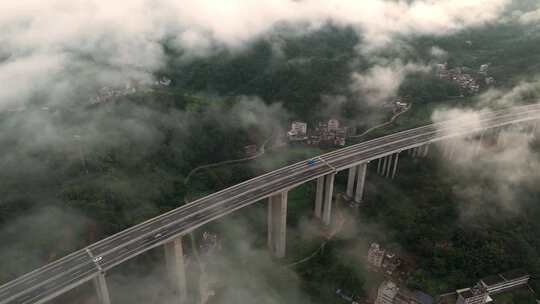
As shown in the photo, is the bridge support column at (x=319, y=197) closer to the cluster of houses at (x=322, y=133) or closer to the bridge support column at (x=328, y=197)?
the bridge support column at (x=328, y=197)

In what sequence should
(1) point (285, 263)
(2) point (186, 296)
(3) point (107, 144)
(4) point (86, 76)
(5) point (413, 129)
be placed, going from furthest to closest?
1. (4) point (86, 76)
2. (5) point (413, 129)
3. (3) point (107, 144)
4. (1) point (285, 263)
5. (2) point (186, 296)

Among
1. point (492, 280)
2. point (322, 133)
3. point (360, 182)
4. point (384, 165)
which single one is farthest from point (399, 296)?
point (322, 133)

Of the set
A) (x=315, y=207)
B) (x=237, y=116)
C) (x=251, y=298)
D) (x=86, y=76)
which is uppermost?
(x=86, y=76)

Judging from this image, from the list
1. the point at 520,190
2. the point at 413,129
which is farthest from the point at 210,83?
the point at 520,190

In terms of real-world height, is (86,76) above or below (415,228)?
above

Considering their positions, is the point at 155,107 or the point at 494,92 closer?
the point at 155,107

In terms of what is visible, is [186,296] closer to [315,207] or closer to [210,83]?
[315,207]

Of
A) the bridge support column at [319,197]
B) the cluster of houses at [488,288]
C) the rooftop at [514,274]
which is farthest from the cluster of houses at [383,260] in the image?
the rooftop at [514,274]
